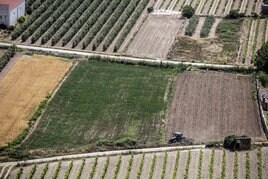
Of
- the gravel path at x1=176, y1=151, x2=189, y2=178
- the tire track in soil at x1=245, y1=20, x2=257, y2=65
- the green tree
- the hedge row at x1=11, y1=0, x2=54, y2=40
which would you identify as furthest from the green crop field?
the hedge row at x1=11, y1=0, x2=54, y2=40

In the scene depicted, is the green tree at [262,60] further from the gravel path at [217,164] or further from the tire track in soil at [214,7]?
the tire track in soil at [214,7]

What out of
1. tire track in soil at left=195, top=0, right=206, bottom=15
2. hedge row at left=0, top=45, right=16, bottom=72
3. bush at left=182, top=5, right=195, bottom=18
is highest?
tire track in soil at left=195, top=0, right=206, bottom=15

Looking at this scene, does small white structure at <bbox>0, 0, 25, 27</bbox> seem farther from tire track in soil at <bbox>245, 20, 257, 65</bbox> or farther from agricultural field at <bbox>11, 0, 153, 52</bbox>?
tire track in soil at <bbox>245, 20, 257, 65</bbox>

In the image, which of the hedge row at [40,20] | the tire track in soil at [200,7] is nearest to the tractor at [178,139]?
the hedge row at [40,20]

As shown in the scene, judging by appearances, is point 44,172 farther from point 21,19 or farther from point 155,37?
point 21,19

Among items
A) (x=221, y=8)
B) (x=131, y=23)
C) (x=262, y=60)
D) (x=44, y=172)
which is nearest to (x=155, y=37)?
(x=131, y=23)

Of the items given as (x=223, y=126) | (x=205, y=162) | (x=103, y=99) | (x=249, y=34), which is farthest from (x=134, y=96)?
(x=249, y=34)

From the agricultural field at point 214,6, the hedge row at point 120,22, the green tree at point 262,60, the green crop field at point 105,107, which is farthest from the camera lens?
the agricultural field at point 214,6
